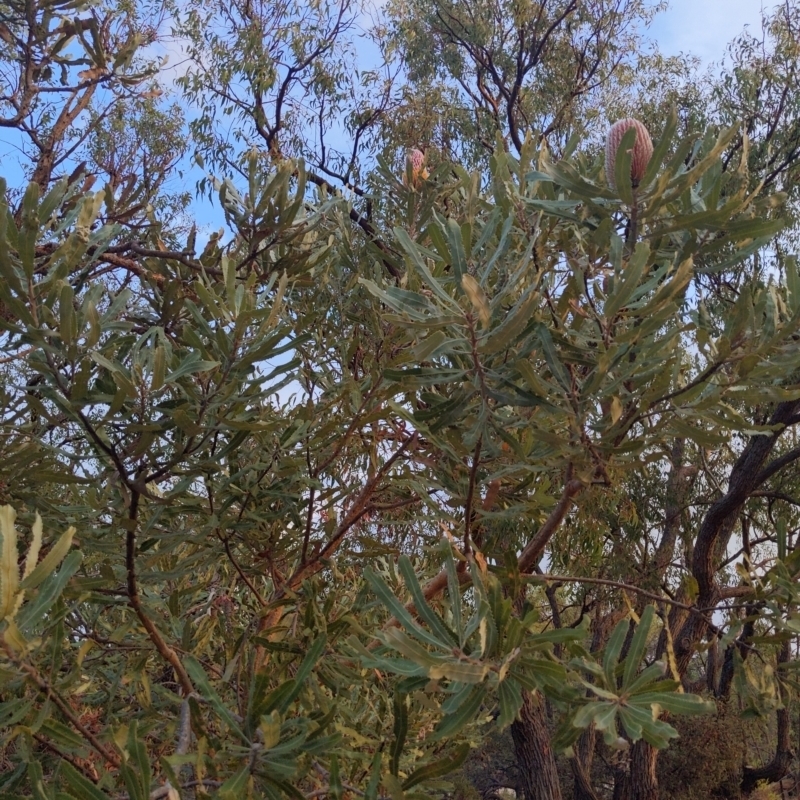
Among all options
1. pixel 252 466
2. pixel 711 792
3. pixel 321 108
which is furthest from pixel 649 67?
pixel 252 466

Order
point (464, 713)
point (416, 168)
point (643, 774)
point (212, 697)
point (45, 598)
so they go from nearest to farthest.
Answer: point (45, 598) < point (464, 713) < point (212, 697) < point (416, 168) < point (643, 774)

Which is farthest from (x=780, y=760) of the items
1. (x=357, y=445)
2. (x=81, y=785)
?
(x=81, y=785)

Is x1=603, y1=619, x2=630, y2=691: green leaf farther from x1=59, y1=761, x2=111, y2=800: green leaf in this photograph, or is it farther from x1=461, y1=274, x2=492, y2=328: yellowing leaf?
x1=59, y1=761, x2=111, y2=800: green leaf

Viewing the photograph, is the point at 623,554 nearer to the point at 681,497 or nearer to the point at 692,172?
the point at 681,497

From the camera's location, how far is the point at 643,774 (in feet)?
24.3

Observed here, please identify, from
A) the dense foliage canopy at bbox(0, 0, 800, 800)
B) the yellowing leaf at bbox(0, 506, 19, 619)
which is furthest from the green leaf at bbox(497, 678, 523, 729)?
A: the yellowing leaf at bbox(0, 506, 19, 619)

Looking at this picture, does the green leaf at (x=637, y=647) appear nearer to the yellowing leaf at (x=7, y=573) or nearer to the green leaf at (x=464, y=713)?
the green leaf at (x=464, y=713)

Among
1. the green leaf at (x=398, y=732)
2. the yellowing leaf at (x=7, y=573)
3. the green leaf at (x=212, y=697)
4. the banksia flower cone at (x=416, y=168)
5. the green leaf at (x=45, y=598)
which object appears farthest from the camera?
the banksia flower cone at (x=416, y=168)

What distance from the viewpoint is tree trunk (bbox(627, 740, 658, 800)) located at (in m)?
7.39

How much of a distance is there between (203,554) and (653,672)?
116 centimetres

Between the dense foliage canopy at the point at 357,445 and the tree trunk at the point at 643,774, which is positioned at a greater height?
the dense foliage canopy at the point at 357,445

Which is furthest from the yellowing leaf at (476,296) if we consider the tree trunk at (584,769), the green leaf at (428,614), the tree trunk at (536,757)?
the tree trunk at (584,769)

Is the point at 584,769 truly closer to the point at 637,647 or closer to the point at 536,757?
the point at 536,757

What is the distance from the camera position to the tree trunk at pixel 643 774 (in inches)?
291
